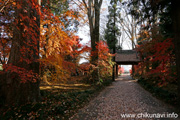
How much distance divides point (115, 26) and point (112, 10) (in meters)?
2.19

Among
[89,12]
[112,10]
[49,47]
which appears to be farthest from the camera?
[112,10]

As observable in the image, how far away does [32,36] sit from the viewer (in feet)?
14.7

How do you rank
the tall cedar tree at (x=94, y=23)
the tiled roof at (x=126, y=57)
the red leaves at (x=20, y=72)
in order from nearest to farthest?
the red leaves at (x=20, y=72)
the tall cedar tree at (x=94, y=23)
the tiled roof at (x=126, y=57)

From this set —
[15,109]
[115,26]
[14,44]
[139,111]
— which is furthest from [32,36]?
[115,26]

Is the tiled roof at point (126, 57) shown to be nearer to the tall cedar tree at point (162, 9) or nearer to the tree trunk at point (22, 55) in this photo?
the tall cedar tree at point (162, 9)

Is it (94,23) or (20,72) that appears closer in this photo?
(20,72)

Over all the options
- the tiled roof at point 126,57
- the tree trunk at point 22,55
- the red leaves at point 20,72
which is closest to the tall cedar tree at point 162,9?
the tree trunk at point 22,55

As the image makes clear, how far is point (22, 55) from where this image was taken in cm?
438

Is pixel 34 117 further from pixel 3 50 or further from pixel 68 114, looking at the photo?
pixel 3 50

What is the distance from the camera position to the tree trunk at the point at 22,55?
427 centimetres

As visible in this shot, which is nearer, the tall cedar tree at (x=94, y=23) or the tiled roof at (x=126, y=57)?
the tall cedar tree at (x=94, y=23)

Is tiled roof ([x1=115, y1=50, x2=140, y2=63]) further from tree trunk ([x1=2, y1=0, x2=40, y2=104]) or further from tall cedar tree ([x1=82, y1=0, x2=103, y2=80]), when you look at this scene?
tree trunk ([x1=2, y1=0, x2=40, y2=104])

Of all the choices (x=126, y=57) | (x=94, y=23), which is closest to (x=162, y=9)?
(x=94, y=23)

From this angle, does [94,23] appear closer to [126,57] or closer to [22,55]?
[22,55]
